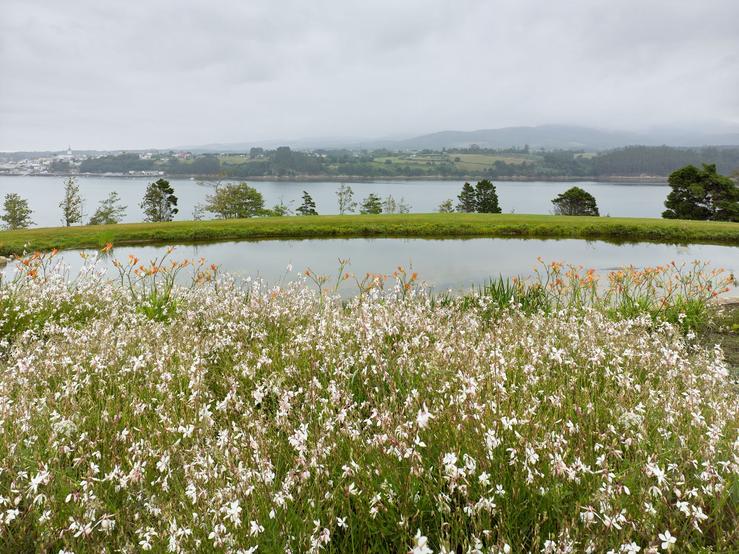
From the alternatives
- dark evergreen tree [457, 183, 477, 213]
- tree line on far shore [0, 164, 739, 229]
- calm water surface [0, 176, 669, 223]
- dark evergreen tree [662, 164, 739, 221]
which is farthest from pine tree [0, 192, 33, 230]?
dark evergreen tree [662, 164, 739, 221]

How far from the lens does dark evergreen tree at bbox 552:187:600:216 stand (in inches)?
1732

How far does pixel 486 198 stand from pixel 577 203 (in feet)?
28.5

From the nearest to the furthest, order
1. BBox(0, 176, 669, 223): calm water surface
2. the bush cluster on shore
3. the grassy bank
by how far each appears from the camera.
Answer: the bush cluster on shore, the grassy bank, BBox(0, 176, 669, 223): calm water surface

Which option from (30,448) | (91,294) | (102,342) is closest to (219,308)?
(102,342)

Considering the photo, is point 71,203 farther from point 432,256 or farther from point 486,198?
point 486,198

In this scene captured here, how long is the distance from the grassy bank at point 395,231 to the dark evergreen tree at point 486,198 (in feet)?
60.1

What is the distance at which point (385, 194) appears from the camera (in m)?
97.1

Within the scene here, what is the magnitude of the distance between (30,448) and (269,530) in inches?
82.4

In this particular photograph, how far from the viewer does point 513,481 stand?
2.53 metres

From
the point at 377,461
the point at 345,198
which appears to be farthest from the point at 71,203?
A: the point at 377,461

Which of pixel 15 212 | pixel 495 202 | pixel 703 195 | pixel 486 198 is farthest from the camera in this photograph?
pixel 486 198

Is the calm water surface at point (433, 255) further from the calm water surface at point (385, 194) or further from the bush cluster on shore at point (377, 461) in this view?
the calm water surface at point (385, 194)

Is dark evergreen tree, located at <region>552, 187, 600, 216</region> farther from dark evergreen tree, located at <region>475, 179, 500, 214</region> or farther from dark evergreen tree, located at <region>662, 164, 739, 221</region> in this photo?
dark evergreen tree, located at <region>662, 164, 739, 221</region>

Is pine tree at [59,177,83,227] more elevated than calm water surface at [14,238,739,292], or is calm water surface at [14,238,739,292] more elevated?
pine tree at [59,177,83,227]
